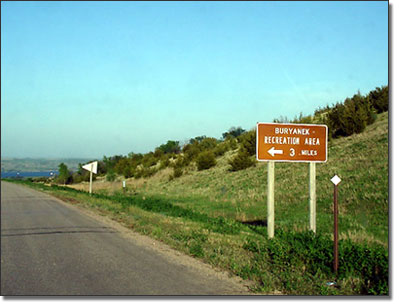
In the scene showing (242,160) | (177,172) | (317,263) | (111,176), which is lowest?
(317,263)

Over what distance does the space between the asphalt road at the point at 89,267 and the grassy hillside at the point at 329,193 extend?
15.3 feet

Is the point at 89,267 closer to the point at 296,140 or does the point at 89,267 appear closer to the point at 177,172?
the point at 296,140

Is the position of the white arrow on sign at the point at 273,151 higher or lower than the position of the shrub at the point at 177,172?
higher

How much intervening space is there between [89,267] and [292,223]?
279 inches

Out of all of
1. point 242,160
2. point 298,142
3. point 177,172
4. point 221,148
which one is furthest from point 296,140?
point 221,148

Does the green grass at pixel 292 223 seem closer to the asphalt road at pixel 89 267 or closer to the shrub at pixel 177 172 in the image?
the asphalt road at pixel 89 267

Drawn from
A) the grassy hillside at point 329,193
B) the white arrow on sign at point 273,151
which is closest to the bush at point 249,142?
the grassy hillside at point 329,193

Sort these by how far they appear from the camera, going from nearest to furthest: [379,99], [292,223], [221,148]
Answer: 1. [292,223]
2. [379,99]
3. [221,148]

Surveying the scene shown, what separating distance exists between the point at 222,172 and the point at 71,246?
17058 mm

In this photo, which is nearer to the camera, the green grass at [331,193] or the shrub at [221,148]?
the green grass at [331,193]

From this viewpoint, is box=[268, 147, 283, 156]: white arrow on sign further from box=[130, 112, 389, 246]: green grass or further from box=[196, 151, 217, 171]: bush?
box=[196, 151, 217, 171]: bush

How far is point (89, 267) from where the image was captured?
317 inches

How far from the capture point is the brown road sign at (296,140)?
1028 centimetres

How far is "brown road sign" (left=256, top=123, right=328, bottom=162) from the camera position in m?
10.3
